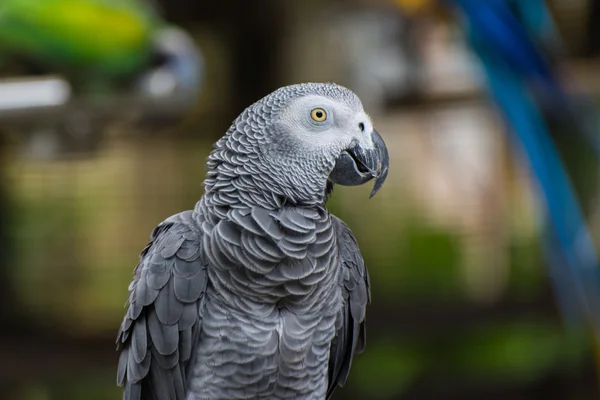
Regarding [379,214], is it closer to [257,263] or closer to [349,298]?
[349,298]

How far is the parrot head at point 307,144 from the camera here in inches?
23.6

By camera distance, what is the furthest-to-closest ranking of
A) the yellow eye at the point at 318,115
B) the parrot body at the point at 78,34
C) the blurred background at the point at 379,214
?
the blurred background at the point at 379,214 < the parrot body at the point at 78,34 < the yellow eye at the point at 318,115

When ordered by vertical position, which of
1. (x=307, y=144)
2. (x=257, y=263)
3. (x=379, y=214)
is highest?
(x=307, y=144)

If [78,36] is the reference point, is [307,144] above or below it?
below

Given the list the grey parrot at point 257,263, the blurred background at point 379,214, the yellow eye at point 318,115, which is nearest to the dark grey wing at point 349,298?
the grey parrot at point 257,263

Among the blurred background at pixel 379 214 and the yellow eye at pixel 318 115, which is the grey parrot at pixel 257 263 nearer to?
the yellow eye at pixel 318 115

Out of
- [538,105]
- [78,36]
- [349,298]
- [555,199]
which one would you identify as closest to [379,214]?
[538,105]

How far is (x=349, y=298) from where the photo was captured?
704 millimetres

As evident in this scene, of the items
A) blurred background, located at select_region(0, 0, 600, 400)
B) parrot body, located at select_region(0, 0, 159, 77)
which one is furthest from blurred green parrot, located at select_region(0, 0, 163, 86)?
blurred background, located at select_region(0, 0, 600, 400)

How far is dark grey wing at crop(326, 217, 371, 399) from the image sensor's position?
0.70 meters

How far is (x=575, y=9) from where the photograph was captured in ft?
5.37

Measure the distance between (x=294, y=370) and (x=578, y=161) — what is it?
4.25ft

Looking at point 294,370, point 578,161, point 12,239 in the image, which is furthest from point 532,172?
point 12,239

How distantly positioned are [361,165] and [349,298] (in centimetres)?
16
